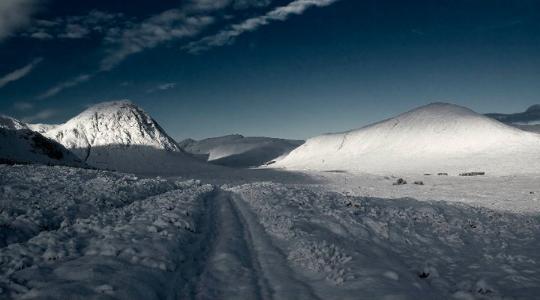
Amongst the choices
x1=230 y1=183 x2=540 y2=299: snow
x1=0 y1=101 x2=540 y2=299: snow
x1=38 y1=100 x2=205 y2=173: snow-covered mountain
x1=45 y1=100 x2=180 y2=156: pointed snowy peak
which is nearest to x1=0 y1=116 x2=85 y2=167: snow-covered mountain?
x1=0 y1=101 x2=540 y2=299: snow

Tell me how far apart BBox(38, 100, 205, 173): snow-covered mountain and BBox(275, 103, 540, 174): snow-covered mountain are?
43588 millimetres

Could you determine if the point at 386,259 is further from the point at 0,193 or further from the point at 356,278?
the point at 0,193

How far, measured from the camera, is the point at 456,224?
1509 cm

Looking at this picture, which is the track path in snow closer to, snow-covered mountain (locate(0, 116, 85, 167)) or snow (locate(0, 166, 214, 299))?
snow (locate(0, 166, 214, 299))

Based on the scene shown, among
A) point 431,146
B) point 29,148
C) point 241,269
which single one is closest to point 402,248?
point 241,269

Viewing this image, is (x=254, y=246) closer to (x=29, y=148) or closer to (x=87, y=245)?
(x=87, y=245)

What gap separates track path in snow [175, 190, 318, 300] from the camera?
7.05 metres

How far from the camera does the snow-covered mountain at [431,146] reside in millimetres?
70562

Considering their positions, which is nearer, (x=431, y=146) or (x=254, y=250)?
(x=254, y=250)

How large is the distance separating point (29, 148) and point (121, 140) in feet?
142

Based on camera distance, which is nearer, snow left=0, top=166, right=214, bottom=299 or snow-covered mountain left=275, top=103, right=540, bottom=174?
snow left=0, top=166, right=214, bottom=299

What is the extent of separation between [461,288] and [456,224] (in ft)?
26.1

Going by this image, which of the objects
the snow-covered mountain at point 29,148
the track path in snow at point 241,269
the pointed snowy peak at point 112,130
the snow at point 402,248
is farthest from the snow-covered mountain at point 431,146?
the snow-covered mountain at point 29,148

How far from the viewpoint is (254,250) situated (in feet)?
33.5
